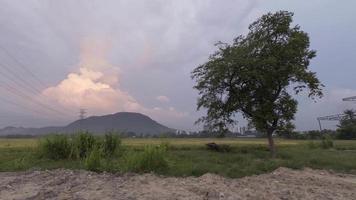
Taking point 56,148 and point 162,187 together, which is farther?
point 56,148

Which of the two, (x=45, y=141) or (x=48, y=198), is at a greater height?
(x=45, y=141)

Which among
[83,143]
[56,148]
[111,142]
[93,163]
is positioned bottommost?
[93,163]

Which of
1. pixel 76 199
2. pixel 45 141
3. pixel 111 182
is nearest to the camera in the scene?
pixel 76 199

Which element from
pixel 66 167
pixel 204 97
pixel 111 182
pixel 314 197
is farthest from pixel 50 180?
pixel 204 97

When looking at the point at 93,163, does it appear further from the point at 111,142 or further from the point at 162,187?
the point at 111,142

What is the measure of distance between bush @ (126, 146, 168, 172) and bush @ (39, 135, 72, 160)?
479 cm

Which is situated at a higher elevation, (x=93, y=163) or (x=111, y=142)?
(x=111, y=142)

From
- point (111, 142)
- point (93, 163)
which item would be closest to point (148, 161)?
point (93, 163)

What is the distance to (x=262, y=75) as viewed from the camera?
74.9 ft

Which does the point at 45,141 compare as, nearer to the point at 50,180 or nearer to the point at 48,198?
the point at 50,180

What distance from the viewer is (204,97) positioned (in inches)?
980

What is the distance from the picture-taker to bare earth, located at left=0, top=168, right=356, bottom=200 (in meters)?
10.9

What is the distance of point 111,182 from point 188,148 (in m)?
14.9

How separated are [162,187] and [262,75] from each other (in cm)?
1262
